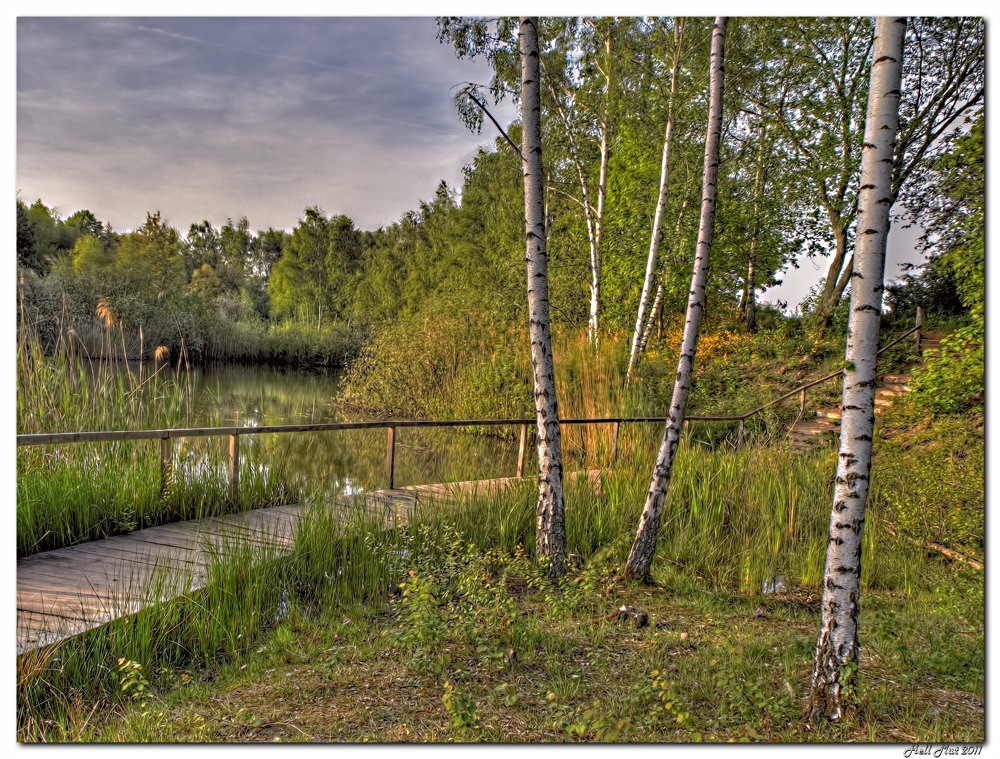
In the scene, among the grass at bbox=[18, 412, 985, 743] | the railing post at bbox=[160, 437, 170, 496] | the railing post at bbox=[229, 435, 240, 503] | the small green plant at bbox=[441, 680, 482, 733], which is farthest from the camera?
the railing post at bbox=[229, 435, 240, 503]

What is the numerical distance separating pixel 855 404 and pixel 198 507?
187 inches

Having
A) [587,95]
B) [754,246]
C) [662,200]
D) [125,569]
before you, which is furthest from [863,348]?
[754,246]

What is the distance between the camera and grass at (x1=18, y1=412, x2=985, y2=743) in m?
2.60

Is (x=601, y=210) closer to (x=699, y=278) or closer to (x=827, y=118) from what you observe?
(x=827, y=118)

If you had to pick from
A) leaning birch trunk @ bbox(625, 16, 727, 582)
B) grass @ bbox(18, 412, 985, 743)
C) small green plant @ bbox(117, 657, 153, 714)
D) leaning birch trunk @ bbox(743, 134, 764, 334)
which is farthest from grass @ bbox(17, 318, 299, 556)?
leaning birch trunk @ bbox(743, 134, 764, 334)

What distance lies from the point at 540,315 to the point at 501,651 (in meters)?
1.98

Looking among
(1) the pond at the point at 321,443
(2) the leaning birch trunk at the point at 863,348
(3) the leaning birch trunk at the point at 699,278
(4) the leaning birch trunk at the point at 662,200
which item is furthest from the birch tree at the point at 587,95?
(2) the leaning birch trunk at the point at 863,348

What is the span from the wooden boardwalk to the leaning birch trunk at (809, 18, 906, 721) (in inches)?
122

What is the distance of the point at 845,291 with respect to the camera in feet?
41.4

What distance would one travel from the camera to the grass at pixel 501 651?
2598 millimetres

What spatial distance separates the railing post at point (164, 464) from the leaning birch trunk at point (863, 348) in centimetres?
457

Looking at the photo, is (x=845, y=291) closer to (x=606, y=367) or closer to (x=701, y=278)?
(x=606, y=367)

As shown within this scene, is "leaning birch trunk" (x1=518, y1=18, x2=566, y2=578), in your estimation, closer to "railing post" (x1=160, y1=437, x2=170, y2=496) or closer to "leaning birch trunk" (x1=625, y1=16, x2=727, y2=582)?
"leaning birch trunk" (x1=625, y1=16, x2=727, y2=582)

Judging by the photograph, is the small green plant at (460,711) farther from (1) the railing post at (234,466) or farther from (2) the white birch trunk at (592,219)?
(2) the white birch trunk at (592,219)
